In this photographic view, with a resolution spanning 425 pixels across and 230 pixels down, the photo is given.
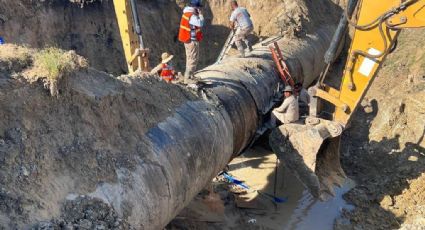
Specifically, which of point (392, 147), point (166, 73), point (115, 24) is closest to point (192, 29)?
point (166, 73)

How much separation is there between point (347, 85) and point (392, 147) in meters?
3.57

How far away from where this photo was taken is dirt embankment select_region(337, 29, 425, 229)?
9.51m

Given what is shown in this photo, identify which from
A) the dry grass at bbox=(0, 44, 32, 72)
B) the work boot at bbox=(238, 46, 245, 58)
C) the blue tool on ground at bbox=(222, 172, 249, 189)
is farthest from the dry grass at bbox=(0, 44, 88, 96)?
the work boot at bbox=(238, 46, 245, 58)

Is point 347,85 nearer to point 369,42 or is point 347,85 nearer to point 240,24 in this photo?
point 369,42

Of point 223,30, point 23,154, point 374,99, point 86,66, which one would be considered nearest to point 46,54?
point 86,66

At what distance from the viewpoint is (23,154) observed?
476cm

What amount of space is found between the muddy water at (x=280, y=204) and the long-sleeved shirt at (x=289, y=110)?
158 cm

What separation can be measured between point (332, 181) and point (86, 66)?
5.71 m

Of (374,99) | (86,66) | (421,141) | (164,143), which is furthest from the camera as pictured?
(374,99)

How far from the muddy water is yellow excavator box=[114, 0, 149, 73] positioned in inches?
136

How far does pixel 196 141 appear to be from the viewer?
23.1ft

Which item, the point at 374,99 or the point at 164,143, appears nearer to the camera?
the point at 164,143

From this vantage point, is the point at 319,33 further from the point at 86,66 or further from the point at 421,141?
the point at 86,66

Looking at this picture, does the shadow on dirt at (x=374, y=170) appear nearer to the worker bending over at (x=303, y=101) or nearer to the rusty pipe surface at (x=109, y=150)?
the worker bending over at (x=303, y=101)
